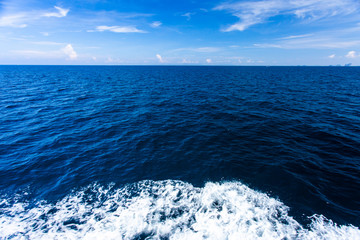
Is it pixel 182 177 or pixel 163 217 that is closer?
pixel 163 217

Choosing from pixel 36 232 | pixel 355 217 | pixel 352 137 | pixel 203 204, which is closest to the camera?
pixel 36 232

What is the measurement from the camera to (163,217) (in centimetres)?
852

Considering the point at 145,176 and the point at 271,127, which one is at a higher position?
the point at 271,127

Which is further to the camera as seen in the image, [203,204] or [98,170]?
[98,170]

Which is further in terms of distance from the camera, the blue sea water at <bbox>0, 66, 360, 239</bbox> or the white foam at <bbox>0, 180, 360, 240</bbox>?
the blue sea water at <bbox>0, 66, 360, 239</bbox>

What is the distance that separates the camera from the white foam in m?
7.69

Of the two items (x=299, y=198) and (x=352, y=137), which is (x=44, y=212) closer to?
(x=299, y=198)

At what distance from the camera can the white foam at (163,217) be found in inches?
303

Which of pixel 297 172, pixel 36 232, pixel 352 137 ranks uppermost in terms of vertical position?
pixel 352 137

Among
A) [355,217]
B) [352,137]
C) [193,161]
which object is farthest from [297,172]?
[352,137]

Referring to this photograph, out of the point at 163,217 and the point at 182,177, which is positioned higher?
the point at 182,177

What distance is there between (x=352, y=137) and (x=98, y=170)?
86.6 ft

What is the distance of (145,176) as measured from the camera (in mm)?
11703

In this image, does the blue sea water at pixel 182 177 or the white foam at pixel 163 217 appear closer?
the white foam at pixel 163 217
